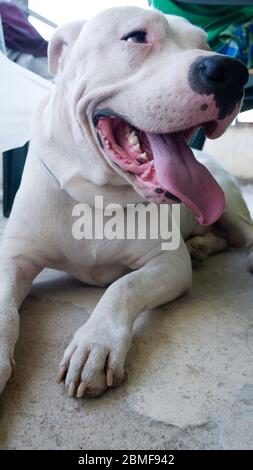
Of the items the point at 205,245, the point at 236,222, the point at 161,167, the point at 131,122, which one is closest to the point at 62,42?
the point at 131,122

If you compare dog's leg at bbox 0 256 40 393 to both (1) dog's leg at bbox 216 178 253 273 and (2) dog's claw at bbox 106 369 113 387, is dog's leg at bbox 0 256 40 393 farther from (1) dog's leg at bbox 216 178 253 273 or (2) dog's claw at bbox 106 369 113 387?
(1) dog's leg at bbox 216 178 253 273

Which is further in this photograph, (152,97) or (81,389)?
(152,97)

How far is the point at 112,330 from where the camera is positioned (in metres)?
1.08

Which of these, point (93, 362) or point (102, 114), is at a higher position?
point (102, 114)

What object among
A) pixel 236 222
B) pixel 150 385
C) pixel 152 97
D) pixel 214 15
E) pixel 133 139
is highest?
pixel 152 97

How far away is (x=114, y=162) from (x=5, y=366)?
1.86 ft

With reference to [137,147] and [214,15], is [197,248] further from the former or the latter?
[214,15]

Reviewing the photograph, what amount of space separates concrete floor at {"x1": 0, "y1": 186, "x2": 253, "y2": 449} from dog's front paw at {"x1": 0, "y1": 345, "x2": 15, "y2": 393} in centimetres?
5

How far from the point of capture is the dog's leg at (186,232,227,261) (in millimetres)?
2090

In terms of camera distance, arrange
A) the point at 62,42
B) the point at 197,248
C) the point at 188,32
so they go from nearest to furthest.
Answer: the point at 188,32 → the point at 62,42 → the point at 197,248

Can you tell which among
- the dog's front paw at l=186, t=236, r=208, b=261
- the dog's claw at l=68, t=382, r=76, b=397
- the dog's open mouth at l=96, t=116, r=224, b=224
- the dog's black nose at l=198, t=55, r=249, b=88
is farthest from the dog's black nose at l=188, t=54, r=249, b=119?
the dog's front paw at l=186, t=236, r=208, b=261

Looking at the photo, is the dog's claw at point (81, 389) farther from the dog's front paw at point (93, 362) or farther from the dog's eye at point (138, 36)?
the dog's eye at point (138, 36)
